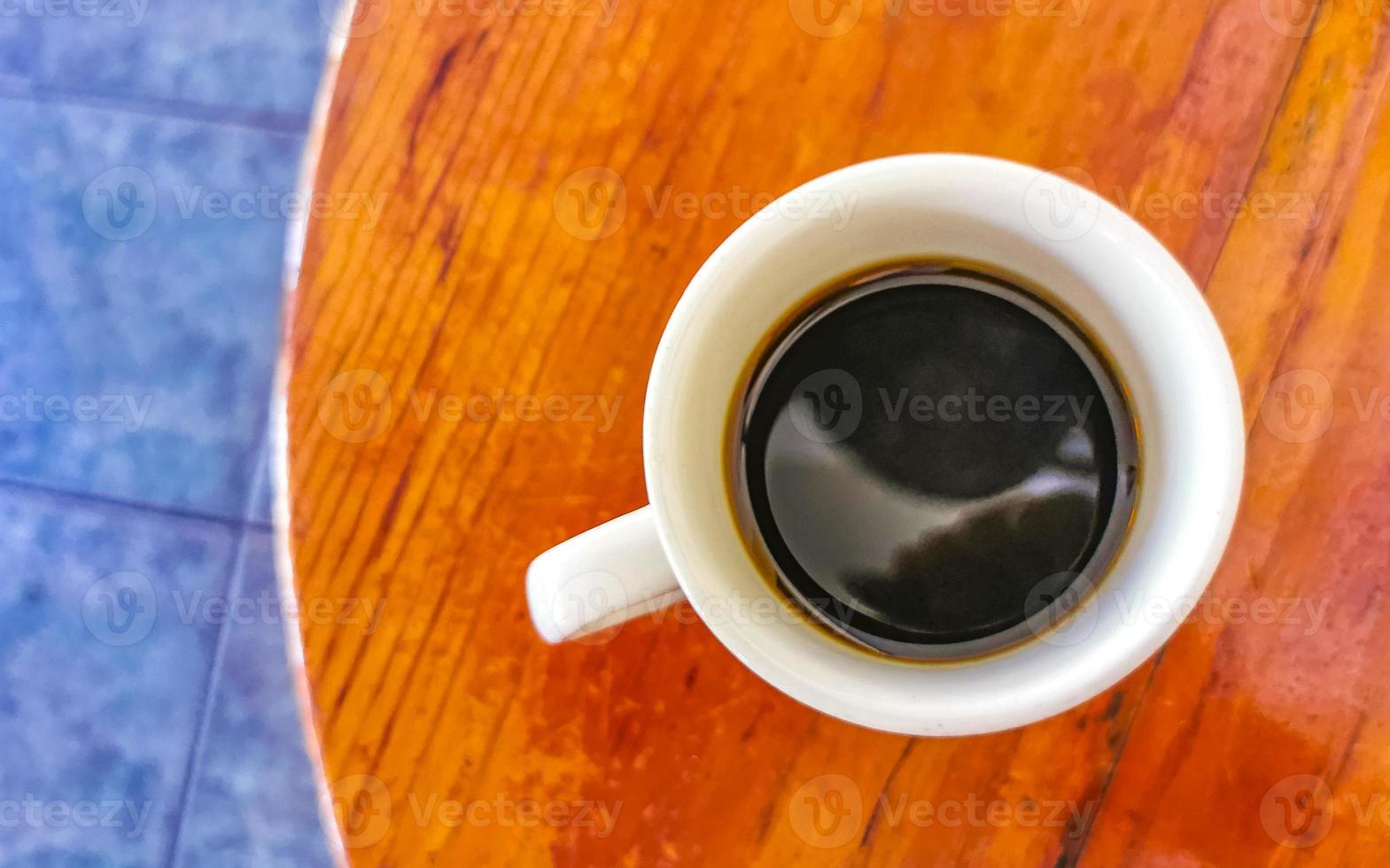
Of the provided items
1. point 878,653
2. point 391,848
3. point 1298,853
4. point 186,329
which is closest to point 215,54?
point 186,329

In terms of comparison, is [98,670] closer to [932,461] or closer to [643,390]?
[643,390]

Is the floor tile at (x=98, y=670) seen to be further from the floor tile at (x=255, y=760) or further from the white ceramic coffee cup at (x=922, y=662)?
the white ceramic coffee cup at (x=922, y=662)

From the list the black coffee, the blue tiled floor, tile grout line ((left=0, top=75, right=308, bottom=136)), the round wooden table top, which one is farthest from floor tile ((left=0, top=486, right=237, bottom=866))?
the black coffee

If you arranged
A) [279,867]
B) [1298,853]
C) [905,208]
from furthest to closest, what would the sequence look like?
[279,867] → [1298,853] → [905,208]

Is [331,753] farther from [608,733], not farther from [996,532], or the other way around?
[996,532]

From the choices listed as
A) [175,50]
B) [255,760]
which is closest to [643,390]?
[255,760]

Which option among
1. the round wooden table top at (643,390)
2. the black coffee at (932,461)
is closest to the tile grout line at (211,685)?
the round wooden table top at (643,390)
